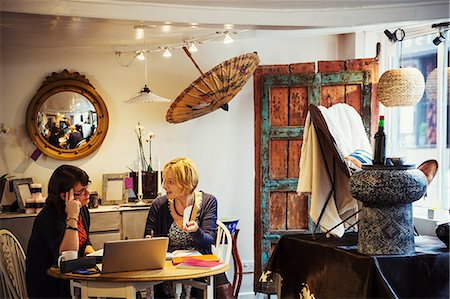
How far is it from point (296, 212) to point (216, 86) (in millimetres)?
1366

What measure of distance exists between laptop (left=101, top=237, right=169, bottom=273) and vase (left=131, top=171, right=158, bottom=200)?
2.11 meters

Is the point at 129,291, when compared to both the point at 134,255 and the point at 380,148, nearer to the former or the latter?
the point at 134,255

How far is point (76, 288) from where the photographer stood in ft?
11.6

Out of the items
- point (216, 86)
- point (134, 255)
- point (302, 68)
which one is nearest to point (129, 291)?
point (134, 255)

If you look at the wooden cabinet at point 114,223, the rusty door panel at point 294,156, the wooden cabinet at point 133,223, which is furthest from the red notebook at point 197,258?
the rusty door panel at point 294,156

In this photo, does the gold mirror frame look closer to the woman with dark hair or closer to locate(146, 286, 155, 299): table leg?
the woman with dark hair

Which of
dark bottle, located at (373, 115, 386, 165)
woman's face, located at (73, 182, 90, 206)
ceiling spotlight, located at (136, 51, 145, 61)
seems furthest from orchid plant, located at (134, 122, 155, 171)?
dark bottle, located at (373, 115, 386, 165)

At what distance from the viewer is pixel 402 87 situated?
4719 mm

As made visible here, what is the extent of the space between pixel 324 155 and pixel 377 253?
72 cm

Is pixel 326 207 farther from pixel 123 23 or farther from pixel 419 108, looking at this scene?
pixel 419 108

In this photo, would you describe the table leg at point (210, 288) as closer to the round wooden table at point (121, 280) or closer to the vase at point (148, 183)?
the round wooden table at point (121, 280)

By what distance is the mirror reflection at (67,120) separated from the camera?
17.5 ft

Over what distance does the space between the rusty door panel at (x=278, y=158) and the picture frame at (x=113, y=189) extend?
4.38 feet

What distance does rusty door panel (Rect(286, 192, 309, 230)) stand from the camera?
5.42 m
